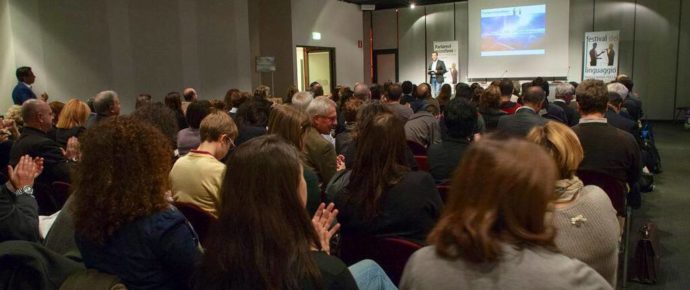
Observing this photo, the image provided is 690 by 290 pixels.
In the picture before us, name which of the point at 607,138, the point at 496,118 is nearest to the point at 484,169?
the point at 607,138

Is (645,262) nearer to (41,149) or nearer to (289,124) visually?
(289,124)

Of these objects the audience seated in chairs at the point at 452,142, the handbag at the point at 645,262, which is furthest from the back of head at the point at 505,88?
the handbag at the point at 645,262

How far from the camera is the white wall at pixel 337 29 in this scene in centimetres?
1270

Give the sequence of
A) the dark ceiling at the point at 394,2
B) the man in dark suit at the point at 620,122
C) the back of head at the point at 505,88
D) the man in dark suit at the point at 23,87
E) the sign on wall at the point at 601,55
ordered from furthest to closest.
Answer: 1. the dark ceiling at the point at 394,2
2. the sign on wall at the point at 601,55
3. the man in dark suit at the point at 23,87
4. the back of head at the point at 505,88
5. the man in dark suit at the point at 620,122

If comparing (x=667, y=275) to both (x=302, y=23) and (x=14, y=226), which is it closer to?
(x=14, y=226)

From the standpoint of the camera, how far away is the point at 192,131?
427 centimetres

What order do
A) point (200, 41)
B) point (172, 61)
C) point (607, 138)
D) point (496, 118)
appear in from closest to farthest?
point (607, 138) → point (496, 118) → point (172, 61) → point (200, 41)

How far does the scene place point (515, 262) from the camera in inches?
42.3

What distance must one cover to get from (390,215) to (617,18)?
1340 cm

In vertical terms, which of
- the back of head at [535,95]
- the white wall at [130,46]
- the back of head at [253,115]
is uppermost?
the white wall at [130,46]

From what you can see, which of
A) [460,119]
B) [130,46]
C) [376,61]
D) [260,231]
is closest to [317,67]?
[376,61]

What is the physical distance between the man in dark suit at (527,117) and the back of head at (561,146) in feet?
6.51

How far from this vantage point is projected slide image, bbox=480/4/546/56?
44.2 feet

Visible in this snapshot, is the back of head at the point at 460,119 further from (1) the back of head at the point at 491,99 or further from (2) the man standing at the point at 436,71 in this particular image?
(2) the man standing at the point at 436,71
